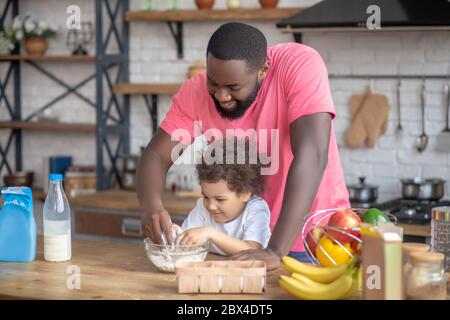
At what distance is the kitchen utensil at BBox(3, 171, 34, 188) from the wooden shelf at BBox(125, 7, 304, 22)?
131cm

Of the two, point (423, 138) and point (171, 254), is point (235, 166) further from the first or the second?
point (423, 138)

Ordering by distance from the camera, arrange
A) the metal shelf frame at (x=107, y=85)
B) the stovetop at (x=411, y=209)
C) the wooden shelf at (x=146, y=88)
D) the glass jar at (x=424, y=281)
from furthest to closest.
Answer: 1. the metal shelf frame at (x=107, y=85)
2. the wooden shelf at (x=146, y=88)
3. the stovetop at (x=411, y=209)
4. the glass jar at (x=424, y=281)

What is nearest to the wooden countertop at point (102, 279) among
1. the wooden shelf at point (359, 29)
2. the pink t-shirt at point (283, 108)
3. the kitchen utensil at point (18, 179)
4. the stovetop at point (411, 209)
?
the pink t-shirt at point (283, 108)

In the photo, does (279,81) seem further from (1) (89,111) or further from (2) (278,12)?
(1) (89,111)

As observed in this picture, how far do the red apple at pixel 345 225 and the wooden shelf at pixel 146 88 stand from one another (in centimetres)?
271

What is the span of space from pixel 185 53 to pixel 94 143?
36.3 inches

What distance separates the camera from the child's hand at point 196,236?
7.27 ft

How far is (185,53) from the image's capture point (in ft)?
15.9

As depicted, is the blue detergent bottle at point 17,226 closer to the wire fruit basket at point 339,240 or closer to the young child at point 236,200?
the young child at point 236,200

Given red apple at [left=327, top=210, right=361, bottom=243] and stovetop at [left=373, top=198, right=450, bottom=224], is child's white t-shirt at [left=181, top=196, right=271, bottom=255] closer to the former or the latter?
red apple at [left=327, top=210, right=361, bottom=243]

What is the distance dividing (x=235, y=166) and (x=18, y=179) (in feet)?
10.1

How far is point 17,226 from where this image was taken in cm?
236

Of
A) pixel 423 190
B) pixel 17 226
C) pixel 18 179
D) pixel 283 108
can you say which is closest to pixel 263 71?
pixel 283 108

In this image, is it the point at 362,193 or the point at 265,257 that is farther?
the point at 362,193
